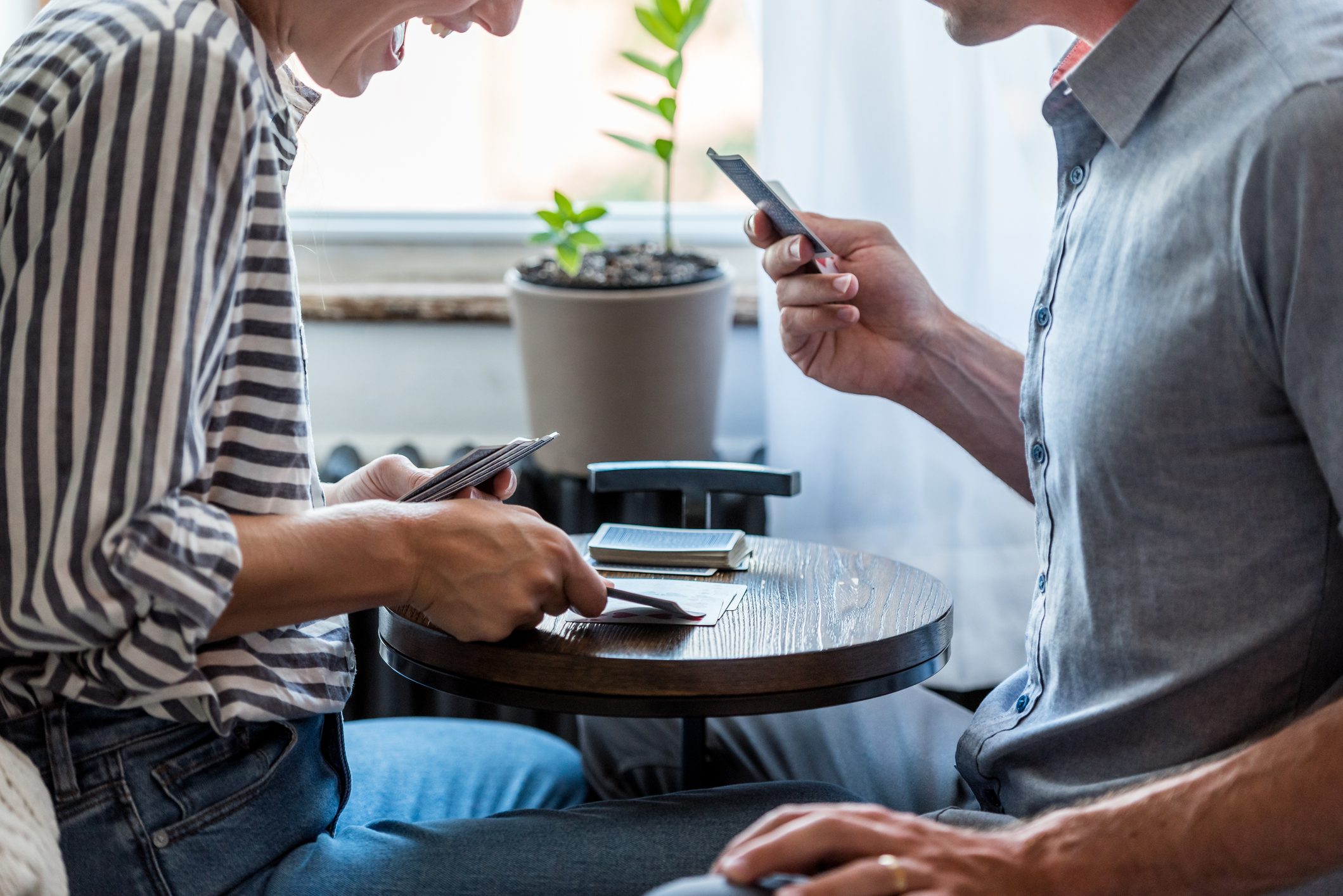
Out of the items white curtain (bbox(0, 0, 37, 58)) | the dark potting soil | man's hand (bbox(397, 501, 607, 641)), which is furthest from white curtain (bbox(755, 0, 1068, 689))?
white curtain (bbox(0, 0, 37, 58))

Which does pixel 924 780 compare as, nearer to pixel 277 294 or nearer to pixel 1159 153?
pixel 1159 153

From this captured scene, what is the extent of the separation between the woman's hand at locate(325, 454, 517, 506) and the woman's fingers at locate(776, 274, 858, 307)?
37 centimetres

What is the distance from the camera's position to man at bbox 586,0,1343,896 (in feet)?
2.46

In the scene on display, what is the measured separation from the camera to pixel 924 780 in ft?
4.39

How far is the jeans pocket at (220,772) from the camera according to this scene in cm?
91

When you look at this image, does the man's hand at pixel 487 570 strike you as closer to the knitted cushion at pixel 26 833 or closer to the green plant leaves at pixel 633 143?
the knitted cushion at pixel 26 833

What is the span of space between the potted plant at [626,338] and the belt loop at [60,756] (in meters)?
0.99

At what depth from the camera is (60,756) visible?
88 cm

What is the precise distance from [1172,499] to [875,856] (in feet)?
1.15

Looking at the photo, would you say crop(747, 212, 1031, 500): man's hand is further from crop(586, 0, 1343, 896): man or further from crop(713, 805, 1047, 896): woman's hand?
crop(713, 805, 1047, 896): woman's hand

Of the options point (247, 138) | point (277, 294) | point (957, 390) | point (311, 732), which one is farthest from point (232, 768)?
point (957, 390)

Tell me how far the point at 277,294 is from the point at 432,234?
57.6 inches

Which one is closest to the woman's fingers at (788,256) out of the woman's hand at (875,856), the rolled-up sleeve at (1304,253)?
the rolled-up sleeve at (1304,253)

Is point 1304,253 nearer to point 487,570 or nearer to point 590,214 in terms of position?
point 487,570
